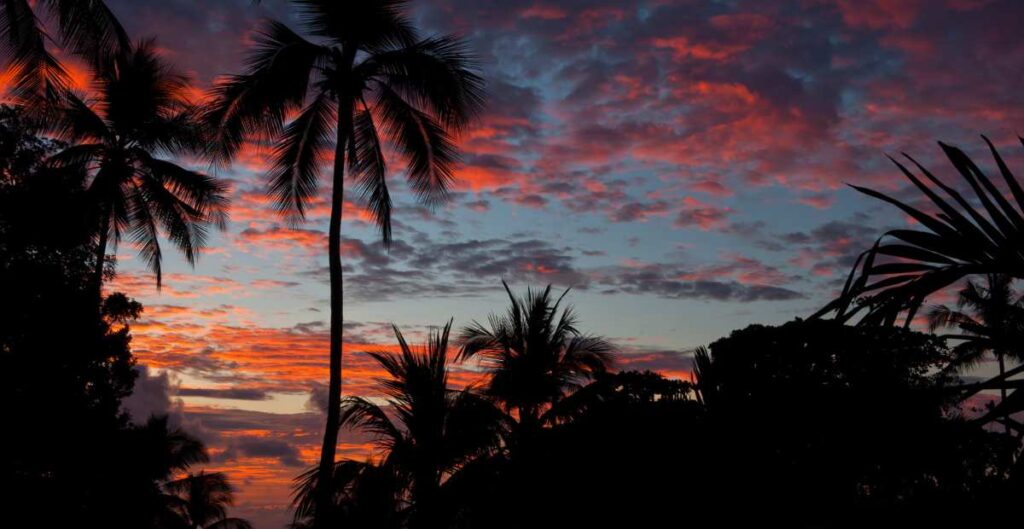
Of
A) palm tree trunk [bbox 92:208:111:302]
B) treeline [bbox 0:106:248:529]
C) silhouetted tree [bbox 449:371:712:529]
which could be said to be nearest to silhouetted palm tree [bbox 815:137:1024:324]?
silhouetted tree [bbox 449:371:712:529]

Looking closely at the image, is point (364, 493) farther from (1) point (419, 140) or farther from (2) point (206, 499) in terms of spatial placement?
(2) point (206, 499)

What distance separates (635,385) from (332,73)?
1165 cm

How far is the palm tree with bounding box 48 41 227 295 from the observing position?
24.8 m

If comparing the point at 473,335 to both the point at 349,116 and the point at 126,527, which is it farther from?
the point at 126,527

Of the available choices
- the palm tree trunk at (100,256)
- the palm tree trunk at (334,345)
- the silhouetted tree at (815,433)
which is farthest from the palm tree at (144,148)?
the silhouetted tree at (815,433)

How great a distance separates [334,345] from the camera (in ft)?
57.6

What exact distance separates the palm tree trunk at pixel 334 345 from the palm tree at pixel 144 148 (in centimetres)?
798

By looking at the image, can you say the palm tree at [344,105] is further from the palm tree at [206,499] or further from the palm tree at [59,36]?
the palm tree at [206,499]

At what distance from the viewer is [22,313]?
1889 cm

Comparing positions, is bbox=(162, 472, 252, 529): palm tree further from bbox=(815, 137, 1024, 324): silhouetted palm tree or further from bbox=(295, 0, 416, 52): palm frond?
bbox=(815, 137, 1024, 324): silhouetted palm tree

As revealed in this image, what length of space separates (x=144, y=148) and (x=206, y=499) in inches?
1055

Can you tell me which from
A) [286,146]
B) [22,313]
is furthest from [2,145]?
[286,146]

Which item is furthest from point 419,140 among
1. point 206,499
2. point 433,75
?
point 206,499

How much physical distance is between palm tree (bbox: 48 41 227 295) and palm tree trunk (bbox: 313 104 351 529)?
798cm
